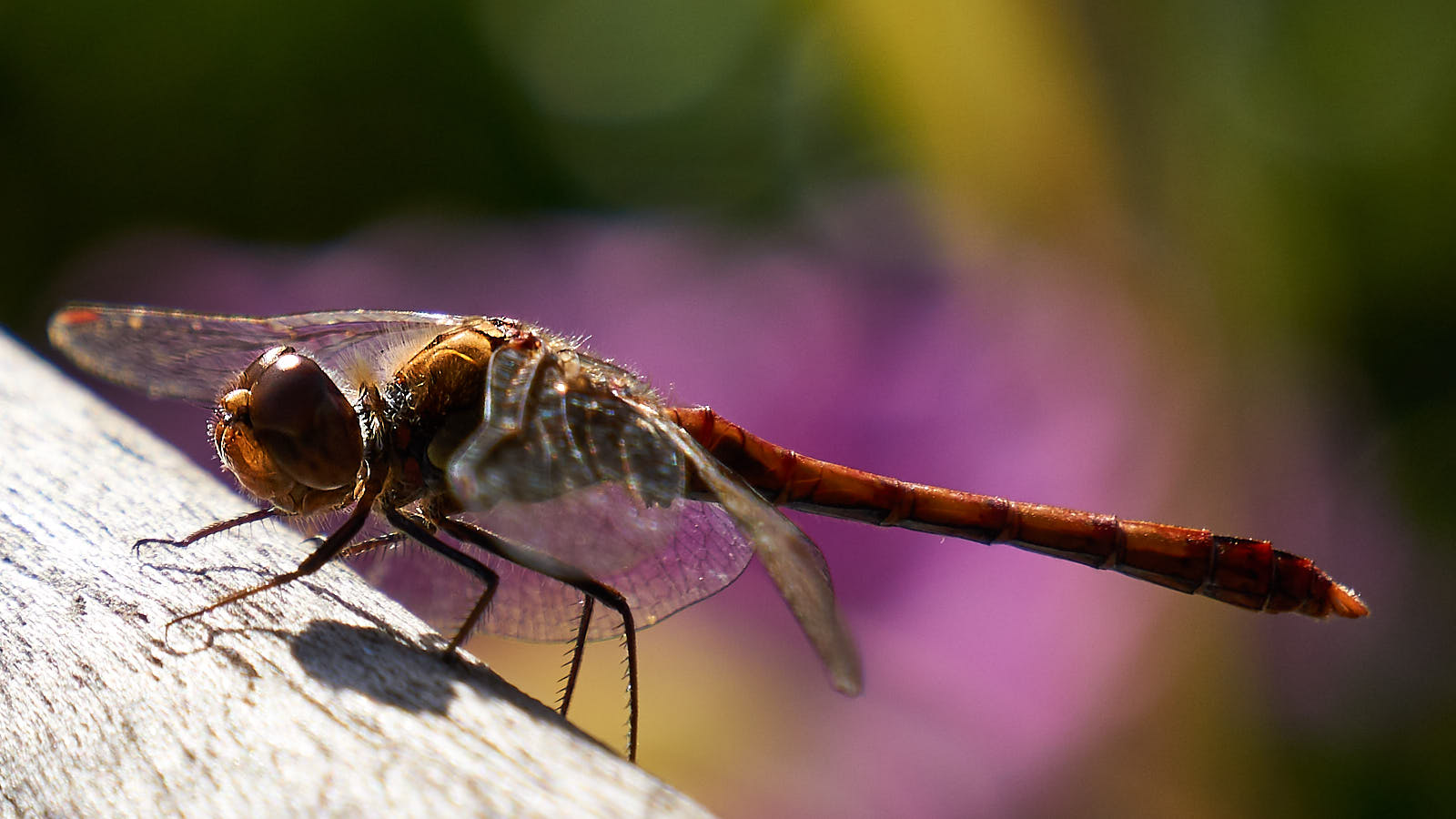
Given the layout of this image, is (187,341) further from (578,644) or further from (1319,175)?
(1319,175)

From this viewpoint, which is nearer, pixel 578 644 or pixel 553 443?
pixel 553 443

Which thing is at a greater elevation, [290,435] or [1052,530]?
[1052,530]

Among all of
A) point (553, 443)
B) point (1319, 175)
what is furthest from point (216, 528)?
point (1319, 175)

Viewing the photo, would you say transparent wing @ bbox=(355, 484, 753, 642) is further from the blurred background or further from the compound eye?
the blurred background

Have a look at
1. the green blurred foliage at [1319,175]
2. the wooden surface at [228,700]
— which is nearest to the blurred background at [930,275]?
the green blurred foliage at [1319,175]

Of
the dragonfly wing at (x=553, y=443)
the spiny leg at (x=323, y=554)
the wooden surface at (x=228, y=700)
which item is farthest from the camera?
the dragonfly wing at (x=553, y=443)

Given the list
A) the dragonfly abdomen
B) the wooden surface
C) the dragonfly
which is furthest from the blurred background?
the wooden surface

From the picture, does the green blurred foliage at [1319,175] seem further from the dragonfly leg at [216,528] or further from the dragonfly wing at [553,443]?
the dragonfly leg at [216,528]
